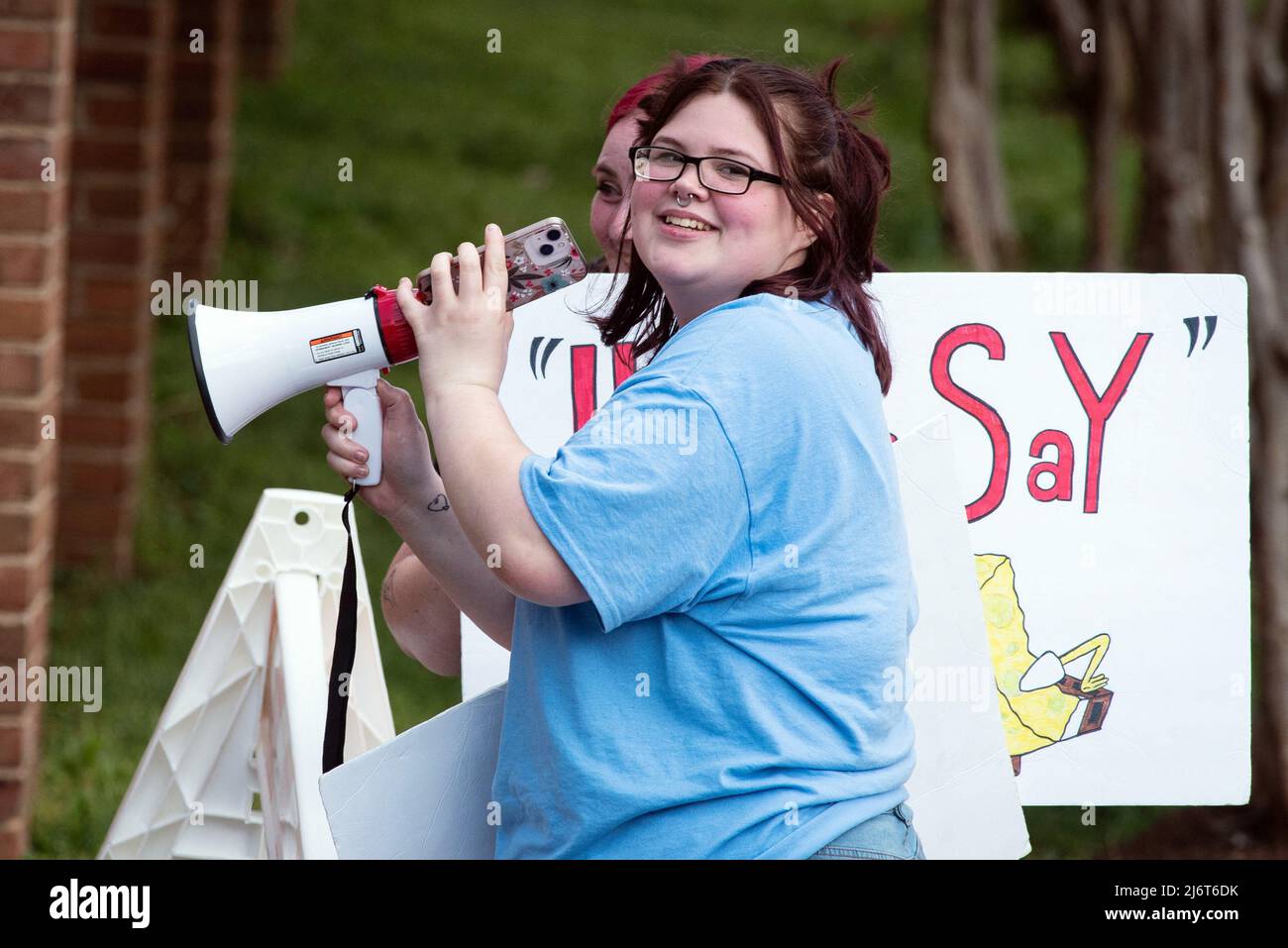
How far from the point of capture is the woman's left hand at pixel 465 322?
1.82 m

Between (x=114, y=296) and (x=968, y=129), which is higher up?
(x=968, y=129)

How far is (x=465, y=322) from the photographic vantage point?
6.06 feet

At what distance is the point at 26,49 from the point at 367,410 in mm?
1597

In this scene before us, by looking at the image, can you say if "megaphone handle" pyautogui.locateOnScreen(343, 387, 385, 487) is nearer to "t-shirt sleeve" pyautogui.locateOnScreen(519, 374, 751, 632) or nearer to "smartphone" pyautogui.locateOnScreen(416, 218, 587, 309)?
"smartphone" pyautogui.locateOnScreen(416, 218, 587, 309)

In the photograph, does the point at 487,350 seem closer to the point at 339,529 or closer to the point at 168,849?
the point at 339,529

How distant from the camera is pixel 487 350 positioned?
1.83 metres

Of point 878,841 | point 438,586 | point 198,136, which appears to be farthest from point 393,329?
point 198,136

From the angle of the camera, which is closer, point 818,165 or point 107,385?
point 818,165

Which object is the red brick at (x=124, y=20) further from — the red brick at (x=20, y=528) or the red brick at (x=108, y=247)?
the red brick at (x=20, y=528)

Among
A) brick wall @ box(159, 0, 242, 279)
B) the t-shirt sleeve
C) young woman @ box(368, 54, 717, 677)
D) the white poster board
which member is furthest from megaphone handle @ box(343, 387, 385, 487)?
brick wall @ box(159, 0, 242, 279)

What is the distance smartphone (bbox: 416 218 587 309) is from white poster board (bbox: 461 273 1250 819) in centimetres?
85

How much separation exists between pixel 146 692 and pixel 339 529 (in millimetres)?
2151

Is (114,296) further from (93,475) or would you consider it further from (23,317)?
(23,317)
